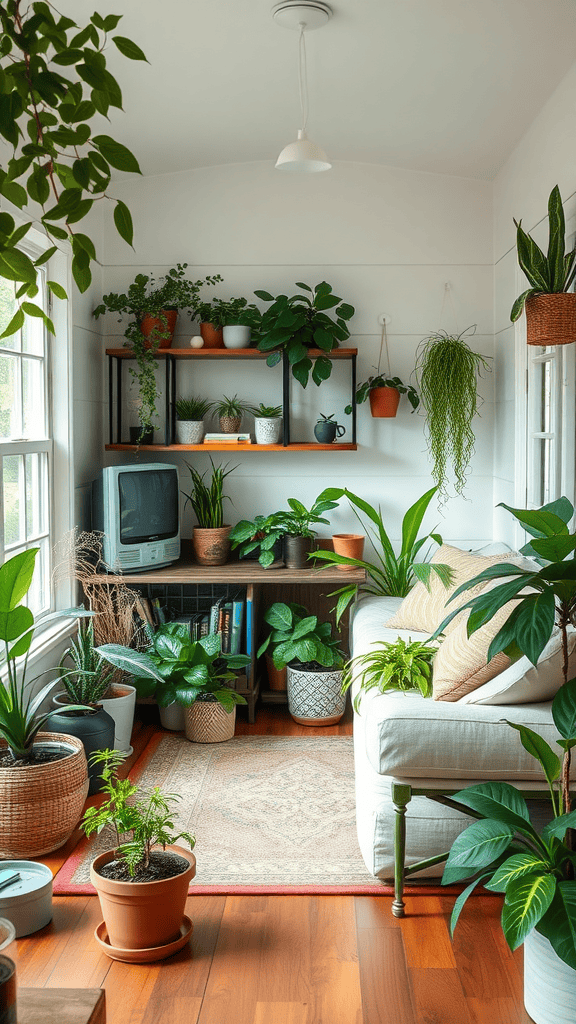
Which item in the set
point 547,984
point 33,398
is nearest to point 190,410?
point 33,398

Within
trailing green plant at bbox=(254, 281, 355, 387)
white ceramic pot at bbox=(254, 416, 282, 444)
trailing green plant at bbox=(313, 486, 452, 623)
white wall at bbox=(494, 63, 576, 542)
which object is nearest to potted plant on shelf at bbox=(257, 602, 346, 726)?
trailing green plant at bbox=(313, 486, 452, 623)

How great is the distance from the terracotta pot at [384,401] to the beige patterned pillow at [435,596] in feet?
3.04

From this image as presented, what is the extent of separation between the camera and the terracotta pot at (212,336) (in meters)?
4.41

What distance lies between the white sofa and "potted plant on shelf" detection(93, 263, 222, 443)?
2258 millimetres

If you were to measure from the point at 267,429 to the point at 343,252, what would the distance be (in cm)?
102

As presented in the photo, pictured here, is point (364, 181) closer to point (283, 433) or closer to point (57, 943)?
point (283, 433)

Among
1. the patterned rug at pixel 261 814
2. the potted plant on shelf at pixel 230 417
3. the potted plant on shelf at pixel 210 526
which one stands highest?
the potted plant on shelf at pixel 230 417

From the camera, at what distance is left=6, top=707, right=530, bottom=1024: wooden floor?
2.11m

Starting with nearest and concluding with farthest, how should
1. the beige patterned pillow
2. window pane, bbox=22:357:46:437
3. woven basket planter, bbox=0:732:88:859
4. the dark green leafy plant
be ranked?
1. the dark green leafy plant
2. woven basket planter, bbox=0:732:88:859
3. the beige patterned pillow
4. window pane, bbox=22:357:46:437

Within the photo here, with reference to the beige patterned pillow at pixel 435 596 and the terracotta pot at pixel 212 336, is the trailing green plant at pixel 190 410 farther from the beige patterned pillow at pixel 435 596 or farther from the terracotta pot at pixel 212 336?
→ the beige patterned pillow at pixel 435 596

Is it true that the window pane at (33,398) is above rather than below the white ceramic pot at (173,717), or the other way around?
above

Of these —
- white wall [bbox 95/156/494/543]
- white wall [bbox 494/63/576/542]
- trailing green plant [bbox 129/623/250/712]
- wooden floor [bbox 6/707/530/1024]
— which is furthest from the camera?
white wall [bbox 95/156/494/543]

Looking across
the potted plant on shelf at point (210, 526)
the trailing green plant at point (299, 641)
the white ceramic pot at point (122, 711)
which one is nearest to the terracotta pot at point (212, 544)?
the potted plant on shelf at point (210, 526)

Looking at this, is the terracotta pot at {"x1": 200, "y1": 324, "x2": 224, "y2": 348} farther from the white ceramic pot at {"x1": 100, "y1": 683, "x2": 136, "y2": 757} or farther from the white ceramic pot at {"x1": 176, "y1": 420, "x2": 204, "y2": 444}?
the white ceramic pot at {"x1": 100, "y1": 683, "x2": 136, "y2": 757}
